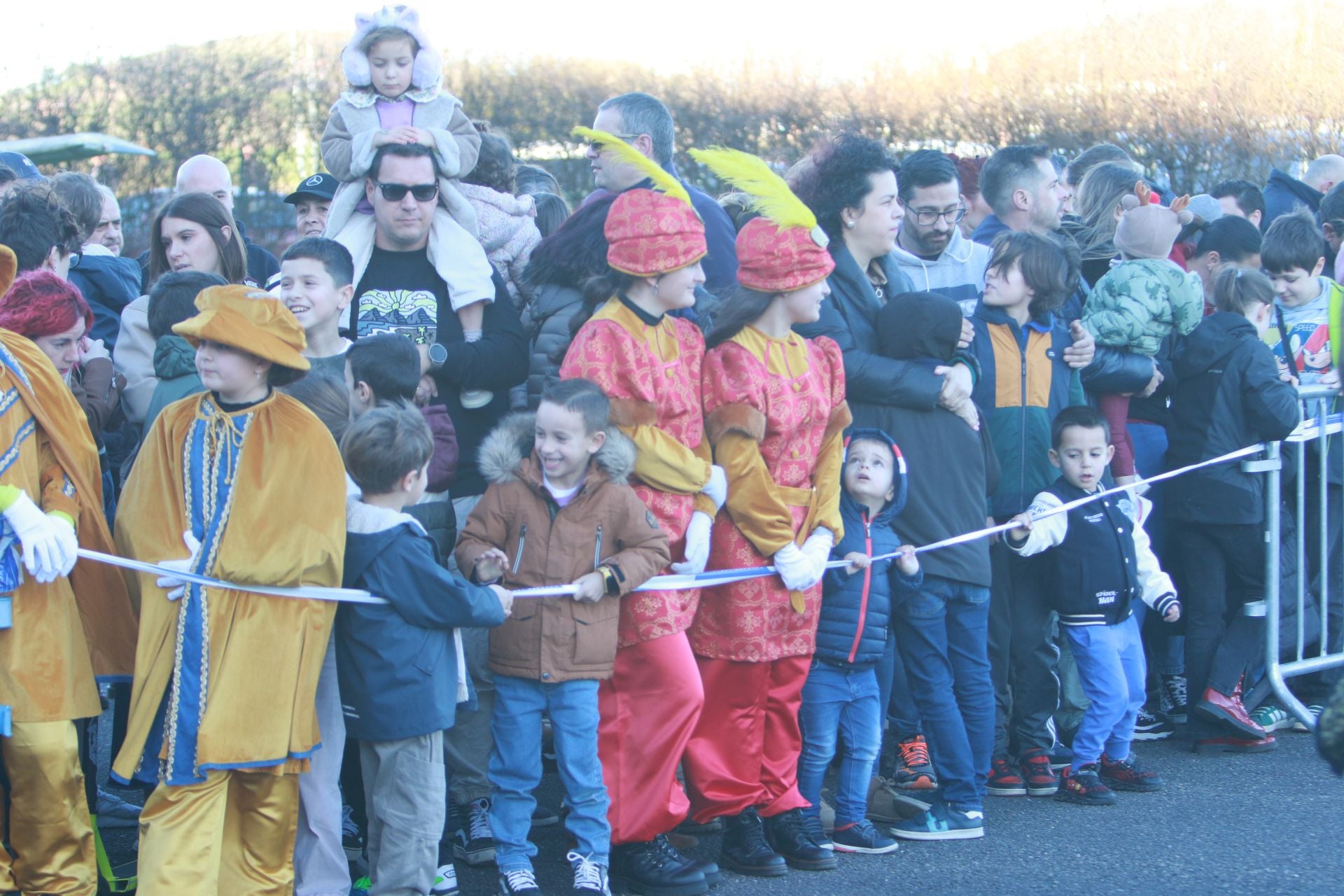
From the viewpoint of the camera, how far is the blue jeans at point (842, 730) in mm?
4980

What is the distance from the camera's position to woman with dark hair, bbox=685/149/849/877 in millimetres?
4758

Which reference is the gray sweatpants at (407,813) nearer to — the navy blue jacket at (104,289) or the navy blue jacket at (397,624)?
the navy blue jacket at (397,624)

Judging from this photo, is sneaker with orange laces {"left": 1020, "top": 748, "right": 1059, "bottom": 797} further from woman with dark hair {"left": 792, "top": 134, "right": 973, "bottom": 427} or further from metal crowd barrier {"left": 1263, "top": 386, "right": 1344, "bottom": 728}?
woman with dark hair {"left": 792, "top": 134, "right": 973, "bottom": 427}

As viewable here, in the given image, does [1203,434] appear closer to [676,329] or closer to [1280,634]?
[1280,634]

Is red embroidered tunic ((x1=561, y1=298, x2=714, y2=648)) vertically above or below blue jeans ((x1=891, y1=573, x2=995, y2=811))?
above

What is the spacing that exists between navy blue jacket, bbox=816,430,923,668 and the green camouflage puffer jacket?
4.62ft

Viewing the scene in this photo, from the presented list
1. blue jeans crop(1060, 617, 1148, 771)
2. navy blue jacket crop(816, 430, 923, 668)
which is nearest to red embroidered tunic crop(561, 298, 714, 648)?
navy blue jacket crop(816, 430, 923, 668)

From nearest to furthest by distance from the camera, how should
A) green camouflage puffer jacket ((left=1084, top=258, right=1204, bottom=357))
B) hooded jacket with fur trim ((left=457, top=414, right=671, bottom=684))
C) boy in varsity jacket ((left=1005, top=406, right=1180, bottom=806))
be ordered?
1. hooded jacket with fur trim ((left=457, top=414, right=671, bottom=684))
2. boy in varsity jacket ((left=1005, top=406, right=1180, bottom=806))
3. green camouflage puffer jacket ((left=1084, top=258, right=1204, bottom=357))

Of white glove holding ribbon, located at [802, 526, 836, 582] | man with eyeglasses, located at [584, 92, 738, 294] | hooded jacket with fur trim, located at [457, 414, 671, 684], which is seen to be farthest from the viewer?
man with eyeglasses, located at [584, 92, 738, 294]

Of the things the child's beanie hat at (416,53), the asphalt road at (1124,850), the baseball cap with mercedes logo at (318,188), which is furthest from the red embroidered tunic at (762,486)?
the baseball cap with mercedes logo at (318,188)

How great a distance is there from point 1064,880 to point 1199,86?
13.0m

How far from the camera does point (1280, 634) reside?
21.3ft

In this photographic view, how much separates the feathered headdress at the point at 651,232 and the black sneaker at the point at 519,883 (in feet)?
6.10

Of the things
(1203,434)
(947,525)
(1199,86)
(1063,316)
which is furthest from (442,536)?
(1199,86)
